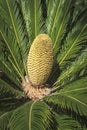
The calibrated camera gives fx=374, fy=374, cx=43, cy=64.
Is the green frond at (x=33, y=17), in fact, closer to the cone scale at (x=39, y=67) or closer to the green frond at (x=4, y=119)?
the cone scale at (x=39, y=67)

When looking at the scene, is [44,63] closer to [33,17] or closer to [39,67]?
[39,67]

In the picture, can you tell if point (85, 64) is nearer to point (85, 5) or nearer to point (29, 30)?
point (29, 30)

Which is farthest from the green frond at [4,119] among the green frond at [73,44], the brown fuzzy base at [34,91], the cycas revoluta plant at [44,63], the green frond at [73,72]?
the green frond at [73,44]

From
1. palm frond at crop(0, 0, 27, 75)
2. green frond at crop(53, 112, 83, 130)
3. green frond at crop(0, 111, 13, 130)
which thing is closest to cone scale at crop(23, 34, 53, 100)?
palm frond at crop(0, 0, 27, 75)

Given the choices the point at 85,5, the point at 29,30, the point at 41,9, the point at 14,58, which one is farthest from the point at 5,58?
the point at 85,5

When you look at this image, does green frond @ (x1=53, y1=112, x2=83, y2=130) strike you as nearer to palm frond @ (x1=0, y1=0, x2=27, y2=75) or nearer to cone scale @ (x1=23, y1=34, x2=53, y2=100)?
cone scale @ (x1=23, y1=34, x2=53, y2=100)
